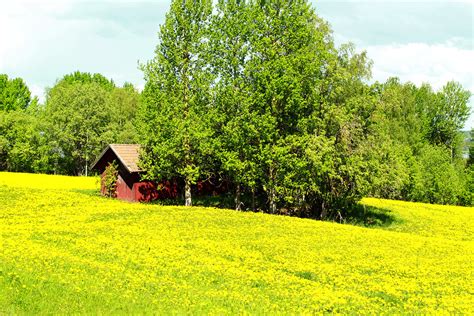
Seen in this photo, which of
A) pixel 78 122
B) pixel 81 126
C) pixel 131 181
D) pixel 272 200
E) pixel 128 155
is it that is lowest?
pixel 272 200

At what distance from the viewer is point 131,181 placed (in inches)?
2013

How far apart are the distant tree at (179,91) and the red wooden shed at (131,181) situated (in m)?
2.94

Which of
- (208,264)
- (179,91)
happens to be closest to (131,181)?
(179,91)

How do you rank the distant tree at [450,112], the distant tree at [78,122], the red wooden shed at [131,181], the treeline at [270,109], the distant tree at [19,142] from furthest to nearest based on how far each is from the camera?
1. the distant tree at [450,112]
2. the distant tree at [19,142]
3. the distant tree at [78,122]
4. the red wooden shed at [131,181]
5. the treeline at [270,109]

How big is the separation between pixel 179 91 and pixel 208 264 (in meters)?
29.2

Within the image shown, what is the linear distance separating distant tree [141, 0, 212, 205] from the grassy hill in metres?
9.48

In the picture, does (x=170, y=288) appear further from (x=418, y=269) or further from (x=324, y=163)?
(x=324, y=163)

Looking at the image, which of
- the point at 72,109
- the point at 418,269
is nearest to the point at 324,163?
the point at 418,269

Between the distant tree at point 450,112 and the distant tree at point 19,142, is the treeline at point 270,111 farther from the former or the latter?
the distant tree at point 450,112

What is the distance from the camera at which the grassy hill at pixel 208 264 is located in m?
16.3

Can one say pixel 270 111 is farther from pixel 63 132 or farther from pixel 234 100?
pixel 63 132

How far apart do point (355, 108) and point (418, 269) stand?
78.4ft

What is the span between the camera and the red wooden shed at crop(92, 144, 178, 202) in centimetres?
5103

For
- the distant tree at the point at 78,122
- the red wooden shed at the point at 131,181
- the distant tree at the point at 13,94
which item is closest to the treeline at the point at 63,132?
the distant tree at the point at 78,122
